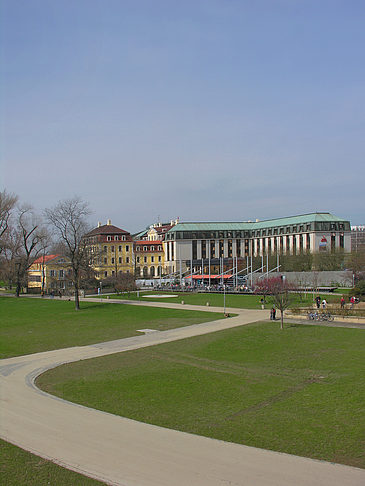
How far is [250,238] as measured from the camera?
126750 mm

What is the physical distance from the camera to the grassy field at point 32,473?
10.4 meters

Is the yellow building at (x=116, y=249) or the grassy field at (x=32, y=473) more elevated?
the yellow building at (x=116, y=249)

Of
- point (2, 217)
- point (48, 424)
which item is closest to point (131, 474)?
point (48, 424)

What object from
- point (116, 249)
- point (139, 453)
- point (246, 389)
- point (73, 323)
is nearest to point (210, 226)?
point (116, 249)

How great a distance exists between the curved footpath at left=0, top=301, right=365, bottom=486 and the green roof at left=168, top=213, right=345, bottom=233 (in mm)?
98632

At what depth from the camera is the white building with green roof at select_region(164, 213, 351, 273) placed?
107000 millimetres

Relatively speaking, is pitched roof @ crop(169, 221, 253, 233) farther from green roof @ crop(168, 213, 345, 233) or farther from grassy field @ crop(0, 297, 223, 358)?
grassy field @ crop(0, 297, 223, 358)

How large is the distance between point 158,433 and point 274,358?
12.4 m

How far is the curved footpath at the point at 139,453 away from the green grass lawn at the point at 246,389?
763mm

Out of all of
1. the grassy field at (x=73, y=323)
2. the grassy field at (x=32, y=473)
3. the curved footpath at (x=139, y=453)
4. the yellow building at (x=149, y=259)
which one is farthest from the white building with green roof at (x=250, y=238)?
the grassy field at (x=32, y=473)

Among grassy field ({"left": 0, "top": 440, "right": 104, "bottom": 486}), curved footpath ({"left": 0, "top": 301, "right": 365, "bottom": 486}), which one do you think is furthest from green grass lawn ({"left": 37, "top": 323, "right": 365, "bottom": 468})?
grassy field ({"left": 0, "top": 440, "right": 104, "bottom": 486})

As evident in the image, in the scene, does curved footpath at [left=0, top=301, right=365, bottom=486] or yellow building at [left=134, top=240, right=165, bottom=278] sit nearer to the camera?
curved footpath at [left=0, top=301, right=365, bottom=486]

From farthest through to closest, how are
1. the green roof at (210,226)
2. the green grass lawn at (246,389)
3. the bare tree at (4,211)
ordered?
the green roof at (210,226), the bare tree at (4,211), the green grass lawn at (246,389)

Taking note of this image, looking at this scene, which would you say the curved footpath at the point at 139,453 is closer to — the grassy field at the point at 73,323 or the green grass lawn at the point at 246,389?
the green grass lawn at the point at 246,389
